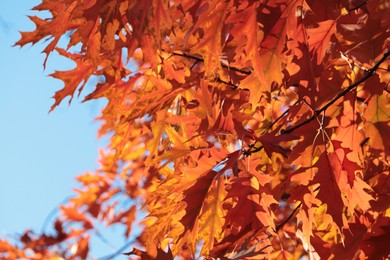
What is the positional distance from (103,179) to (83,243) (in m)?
0.53

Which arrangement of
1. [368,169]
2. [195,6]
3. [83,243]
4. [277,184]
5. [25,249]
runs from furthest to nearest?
[25,249] < [83,243] < [277,184] < [368,169] < [195,6]

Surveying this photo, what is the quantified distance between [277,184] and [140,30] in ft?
2.96

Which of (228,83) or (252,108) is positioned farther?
(228,83)

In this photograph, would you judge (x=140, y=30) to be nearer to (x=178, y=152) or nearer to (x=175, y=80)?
(x=178, y=152)

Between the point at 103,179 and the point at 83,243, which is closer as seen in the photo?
the point at 83,243

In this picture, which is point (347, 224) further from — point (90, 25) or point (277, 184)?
point (90, 25)

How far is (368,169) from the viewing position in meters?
1.63

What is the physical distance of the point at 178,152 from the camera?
144 cm

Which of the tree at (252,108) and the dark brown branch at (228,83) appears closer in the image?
the tree at (252,108)

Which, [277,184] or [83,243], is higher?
[277,184]

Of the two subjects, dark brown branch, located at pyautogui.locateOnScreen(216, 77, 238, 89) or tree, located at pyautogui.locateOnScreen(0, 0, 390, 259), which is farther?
dark brown branch, located at pyautogui.locateOnScreen(216, 77, 238, 89)

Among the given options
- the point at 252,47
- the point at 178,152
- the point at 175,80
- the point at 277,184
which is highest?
the point at 252,47

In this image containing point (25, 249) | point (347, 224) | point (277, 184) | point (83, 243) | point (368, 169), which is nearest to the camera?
point (347, 224)

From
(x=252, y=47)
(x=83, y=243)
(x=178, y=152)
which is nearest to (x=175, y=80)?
(x=178, y=152)
